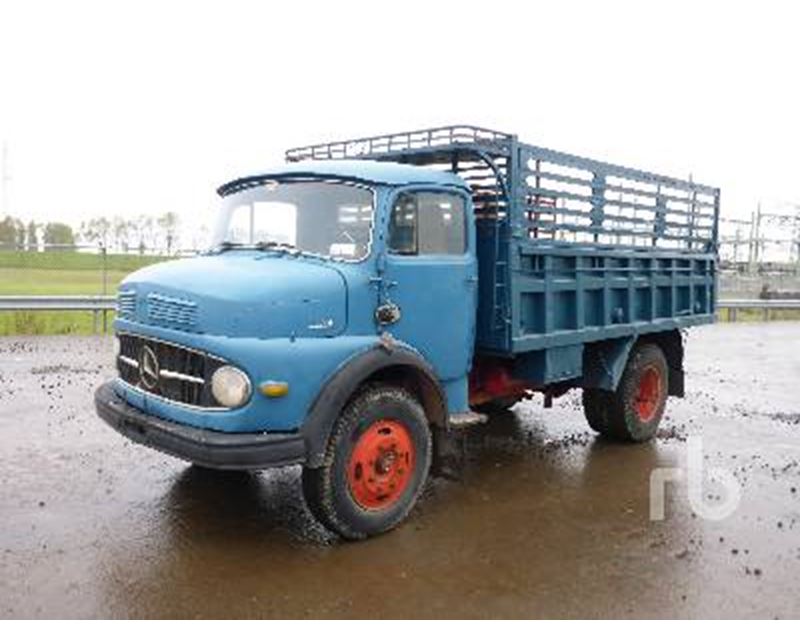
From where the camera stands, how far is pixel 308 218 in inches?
207

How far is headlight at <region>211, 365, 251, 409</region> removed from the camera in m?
4.48

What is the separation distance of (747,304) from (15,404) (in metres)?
20.0

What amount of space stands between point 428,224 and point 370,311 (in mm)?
834

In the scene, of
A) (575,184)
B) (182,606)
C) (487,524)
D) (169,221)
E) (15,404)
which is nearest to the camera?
(182,606)

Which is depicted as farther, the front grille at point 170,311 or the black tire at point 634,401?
the black tire at point 634,401

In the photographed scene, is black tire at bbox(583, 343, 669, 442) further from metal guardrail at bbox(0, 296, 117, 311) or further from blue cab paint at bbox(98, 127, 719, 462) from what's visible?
metal guardrail at bbox(0, 296, 117, 311)

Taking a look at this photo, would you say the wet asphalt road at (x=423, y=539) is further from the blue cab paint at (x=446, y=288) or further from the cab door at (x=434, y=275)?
the cab door at (x=434, y=275)

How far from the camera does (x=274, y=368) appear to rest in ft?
14.7

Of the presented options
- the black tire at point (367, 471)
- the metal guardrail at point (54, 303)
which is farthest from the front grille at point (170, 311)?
the metal guardrail at point (54, 303)

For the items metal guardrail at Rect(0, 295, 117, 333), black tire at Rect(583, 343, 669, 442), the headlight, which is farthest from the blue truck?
metal guardrail at Rect(0, 295, 117, 333)

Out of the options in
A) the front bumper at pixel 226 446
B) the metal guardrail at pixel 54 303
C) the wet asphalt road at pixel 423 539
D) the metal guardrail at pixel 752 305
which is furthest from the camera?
the metal guardrail at pixel 752 305

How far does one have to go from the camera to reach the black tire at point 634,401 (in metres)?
7.52
